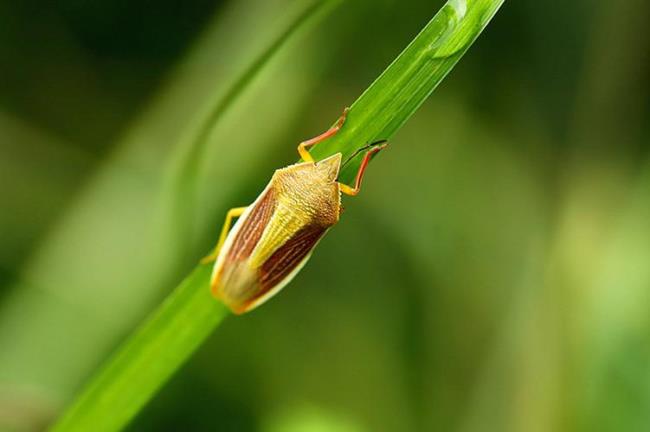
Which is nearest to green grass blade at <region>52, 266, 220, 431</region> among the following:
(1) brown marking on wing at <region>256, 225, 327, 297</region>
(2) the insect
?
(2) the insect

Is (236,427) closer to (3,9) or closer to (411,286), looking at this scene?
(411,286)

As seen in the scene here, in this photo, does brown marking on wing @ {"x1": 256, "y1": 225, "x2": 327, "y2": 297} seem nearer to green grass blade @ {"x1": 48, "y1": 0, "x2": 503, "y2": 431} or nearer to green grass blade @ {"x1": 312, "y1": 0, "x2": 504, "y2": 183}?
green grass blade @ {"x1": 48, "y1": 0, "x2": 503, "y2": 431}

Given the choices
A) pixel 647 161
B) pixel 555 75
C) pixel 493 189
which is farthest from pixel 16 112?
pixel 647 161

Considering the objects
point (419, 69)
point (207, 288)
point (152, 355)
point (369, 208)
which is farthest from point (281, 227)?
point (369, 208)

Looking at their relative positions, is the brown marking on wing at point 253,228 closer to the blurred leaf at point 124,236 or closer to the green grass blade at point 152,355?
the green grass blade at point 152,355

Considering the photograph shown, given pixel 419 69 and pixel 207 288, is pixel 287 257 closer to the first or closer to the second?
pixel 207 288

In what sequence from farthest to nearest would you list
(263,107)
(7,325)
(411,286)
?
(411,286)
(263,107)
(7,325)
